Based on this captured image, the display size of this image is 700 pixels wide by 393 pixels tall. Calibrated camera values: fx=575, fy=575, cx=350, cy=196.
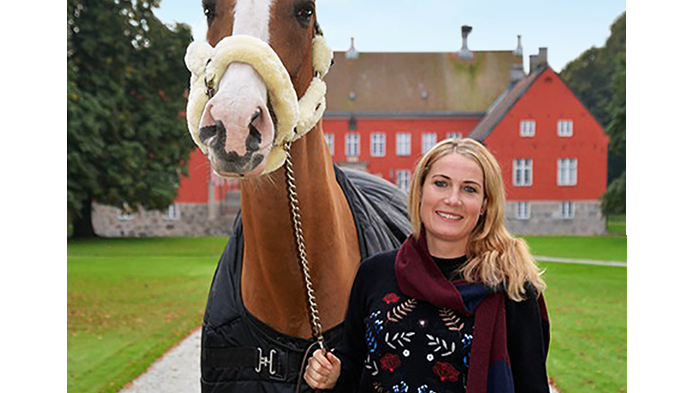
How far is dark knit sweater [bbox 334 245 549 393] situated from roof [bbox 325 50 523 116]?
24776mm

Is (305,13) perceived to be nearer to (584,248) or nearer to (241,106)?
(241,106)

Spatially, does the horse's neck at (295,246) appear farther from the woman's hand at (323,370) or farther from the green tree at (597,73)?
the green tree at (597,73)

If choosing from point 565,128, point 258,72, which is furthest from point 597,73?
point 258,72

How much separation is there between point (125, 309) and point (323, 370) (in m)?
7.06

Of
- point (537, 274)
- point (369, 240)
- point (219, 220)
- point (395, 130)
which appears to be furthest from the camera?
point (395, 130)

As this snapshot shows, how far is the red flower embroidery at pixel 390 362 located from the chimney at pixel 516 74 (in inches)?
1119

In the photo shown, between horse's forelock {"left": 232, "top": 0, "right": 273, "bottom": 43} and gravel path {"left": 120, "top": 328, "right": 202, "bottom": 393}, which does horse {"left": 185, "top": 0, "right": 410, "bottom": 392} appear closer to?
horse's forelock {"left": 232, "top": 0, "right": 273, "bottom": 43}

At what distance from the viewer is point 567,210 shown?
A: 23.3 metres

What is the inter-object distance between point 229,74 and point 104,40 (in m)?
15.9

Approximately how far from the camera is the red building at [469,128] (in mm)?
23062

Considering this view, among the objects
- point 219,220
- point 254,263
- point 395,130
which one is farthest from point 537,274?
point 395,130

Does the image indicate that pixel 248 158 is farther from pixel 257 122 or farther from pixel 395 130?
pixel 395 130

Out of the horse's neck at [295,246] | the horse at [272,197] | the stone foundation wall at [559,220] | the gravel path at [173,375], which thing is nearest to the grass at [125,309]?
the gravel path at [173,375]

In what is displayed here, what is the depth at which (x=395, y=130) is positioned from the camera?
2619 centimetres
